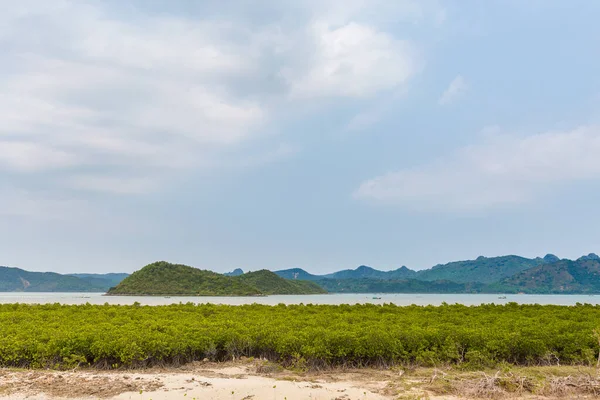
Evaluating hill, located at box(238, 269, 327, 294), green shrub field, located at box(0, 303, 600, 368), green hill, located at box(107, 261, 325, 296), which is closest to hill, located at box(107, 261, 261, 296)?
green hill, located at box(107, 261, 325, 296)

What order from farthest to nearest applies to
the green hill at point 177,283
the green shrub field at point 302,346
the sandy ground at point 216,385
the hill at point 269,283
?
the hill at point 269,283 < the green hill at point 177,283 < the green shrub field at point 302,346 < the sandy ground at point 216,385

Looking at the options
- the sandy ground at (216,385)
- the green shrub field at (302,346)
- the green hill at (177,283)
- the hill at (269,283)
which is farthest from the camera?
the hill at (269,283)

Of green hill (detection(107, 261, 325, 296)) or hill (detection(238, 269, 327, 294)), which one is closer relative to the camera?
green hill (detection(107, 261, 325, 296))

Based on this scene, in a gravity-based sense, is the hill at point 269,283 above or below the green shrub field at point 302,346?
above

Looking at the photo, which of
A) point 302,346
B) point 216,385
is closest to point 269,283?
point 302,346

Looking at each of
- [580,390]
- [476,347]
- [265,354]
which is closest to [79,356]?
[265,354]

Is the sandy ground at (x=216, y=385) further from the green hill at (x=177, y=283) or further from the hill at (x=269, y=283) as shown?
the hill at (x=269, y=283)

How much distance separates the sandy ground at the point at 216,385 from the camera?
30.3 feet

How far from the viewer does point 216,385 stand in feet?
32.3

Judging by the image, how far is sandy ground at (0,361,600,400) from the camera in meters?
9.24

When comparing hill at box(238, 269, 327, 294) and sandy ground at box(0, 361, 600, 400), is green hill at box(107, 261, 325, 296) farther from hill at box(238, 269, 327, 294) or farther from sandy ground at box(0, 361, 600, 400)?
sandy ground at box(0, 361, 600, 400)

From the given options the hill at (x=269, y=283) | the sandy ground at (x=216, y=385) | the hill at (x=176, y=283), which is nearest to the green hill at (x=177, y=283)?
the hill at (x=176, y=283)

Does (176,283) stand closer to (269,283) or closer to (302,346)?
(269,283)

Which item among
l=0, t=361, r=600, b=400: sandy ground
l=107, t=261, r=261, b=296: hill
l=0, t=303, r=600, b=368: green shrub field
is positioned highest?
l=107, t=261, r=261, b=296: hill
